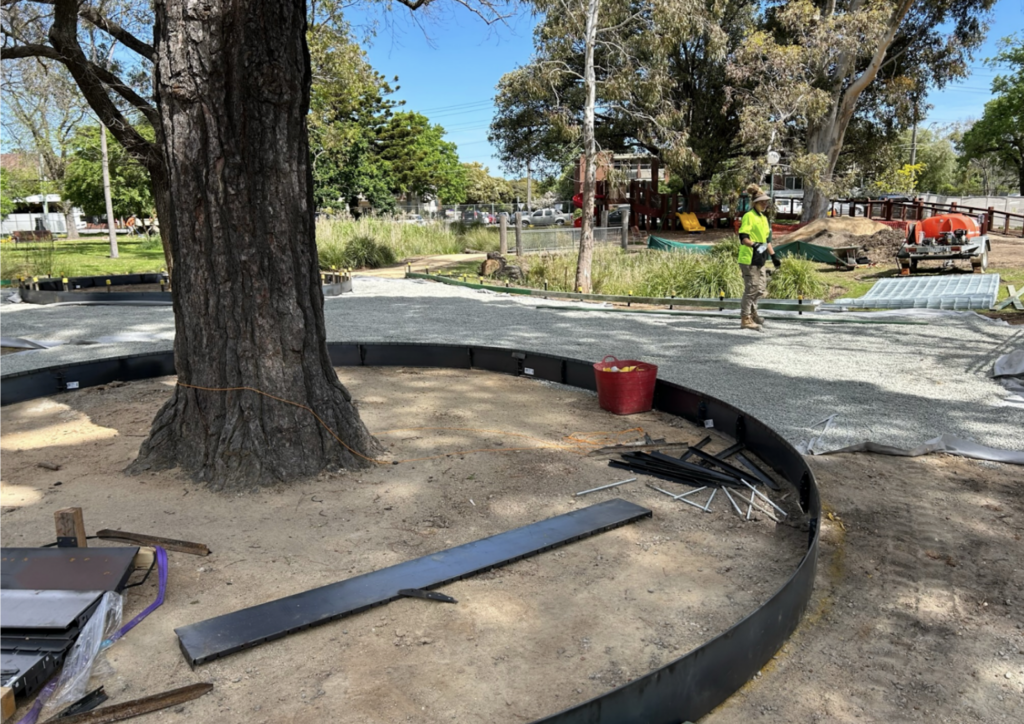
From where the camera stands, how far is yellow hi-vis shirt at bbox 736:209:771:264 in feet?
29.2

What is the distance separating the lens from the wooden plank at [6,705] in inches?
90.1

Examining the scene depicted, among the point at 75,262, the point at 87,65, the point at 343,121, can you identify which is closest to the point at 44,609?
the point at 87,65

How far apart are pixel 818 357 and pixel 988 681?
5.69 metres

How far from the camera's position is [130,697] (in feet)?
8.25

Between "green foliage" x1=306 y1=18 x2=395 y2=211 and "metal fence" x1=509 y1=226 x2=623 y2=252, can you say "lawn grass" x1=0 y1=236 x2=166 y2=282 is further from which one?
"metal fence" x1=509 y1=226 x2=623 y2=252

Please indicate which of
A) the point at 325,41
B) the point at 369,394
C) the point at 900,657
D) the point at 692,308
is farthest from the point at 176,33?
the point at 325,41

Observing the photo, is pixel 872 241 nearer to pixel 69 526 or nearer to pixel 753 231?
pixel 753 231

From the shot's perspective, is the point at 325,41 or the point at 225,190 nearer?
the point at 225,190

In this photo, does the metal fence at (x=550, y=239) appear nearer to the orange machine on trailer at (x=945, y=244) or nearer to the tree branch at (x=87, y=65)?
the orange machine on trailer at (x=945, y=244)

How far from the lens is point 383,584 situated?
3.22 m

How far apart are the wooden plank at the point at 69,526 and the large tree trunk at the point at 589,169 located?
11.8 m

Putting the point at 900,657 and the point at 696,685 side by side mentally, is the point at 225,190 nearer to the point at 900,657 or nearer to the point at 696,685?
the point at 696,685

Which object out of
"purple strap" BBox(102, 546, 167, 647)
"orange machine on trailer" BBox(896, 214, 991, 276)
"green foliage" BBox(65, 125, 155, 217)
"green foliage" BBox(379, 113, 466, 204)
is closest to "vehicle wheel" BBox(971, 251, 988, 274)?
"orange machine on trailer" BBox(896, 214, 991, 276)

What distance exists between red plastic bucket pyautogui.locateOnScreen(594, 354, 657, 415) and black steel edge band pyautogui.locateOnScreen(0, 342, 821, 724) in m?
0.13
